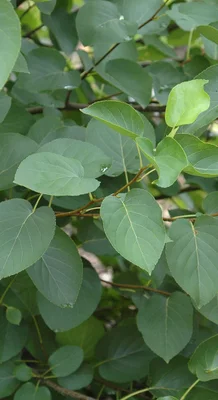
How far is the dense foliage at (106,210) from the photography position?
0.67 meters

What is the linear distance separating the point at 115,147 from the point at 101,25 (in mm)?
228

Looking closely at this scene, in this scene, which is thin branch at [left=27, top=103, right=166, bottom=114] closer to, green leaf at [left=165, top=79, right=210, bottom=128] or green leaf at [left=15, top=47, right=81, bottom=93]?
green leaf at [left=15, top=47, right=81, bottom=93]

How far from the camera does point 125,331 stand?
109 cm

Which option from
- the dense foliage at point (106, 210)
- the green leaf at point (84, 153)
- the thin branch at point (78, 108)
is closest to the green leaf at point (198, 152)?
the dense foliage at point (106, 210)

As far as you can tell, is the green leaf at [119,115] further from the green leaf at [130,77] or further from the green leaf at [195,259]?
the green leaf at [130,77]

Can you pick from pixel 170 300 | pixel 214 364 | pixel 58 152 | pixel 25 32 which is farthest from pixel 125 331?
pixel 25 32

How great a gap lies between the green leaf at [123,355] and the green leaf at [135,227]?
0.43 meters

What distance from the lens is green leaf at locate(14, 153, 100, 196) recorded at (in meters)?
0.65

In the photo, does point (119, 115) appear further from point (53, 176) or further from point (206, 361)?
point (206, 361)

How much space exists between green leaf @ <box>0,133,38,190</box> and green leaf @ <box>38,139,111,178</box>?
0.22 ft

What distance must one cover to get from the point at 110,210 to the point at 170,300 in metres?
0.34

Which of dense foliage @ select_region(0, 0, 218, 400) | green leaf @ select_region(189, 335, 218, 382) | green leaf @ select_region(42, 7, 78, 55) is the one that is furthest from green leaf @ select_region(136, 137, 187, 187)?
green leaf @ select_region(42, 7, 78, 55)

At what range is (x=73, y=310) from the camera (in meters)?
0.96

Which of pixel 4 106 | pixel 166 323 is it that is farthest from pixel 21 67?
pixel 166 323
